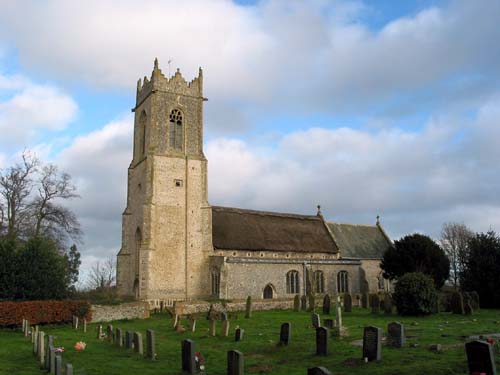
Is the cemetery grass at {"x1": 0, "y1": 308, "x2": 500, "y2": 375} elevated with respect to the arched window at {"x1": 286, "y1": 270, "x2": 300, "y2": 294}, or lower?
lower

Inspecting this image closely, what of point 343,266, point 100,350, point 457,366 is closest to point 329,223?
point 343,266

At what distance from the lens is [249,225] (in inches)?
1630

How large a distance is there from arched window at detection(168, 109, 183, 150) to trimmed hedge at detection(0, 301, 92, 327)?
600 inches

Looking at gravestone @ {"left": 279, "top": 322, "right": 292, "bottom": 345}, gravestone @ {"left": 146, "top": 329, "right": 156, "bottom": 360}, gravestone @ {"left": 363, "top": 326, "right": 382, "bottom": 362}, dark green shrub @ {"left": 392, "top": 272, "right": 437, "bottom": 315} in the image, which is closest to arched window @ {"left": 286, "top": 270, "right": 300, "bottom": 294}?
dark green shrub @ {"left": 392, "top": 272, "right": 437, "bottom": 315}

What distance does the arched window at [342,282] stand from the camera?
139 feet

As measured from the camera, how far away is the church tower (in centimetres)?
3616

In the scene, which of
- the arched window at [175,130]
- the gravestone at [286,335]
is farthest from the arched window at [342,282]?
the gravestone at [286,335]

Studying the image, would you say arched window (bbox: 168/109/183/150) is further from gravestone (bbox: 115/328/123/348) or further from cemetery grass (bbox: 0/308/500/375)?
gravestone (bbox: 115/328/123/348)

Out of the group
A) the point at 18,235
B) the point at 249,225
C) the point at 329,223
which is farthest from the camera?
the point at 329,223

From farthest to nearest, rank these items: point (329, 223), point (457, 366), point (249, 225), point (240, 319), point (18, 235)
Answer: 1. point (329, 223)
2. point (249, 225)
3. point (18, 235)
4. point (240, 319)
5. point (457, 366)

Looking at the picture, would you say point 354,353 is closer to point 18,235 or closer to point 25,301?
point 25,301

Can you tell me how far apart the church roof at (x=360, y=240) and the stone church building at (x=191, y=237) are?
4.37ft

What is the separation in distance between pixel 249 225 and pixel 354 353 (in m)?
28.0

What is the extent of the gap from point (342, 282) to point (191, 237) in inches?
538
